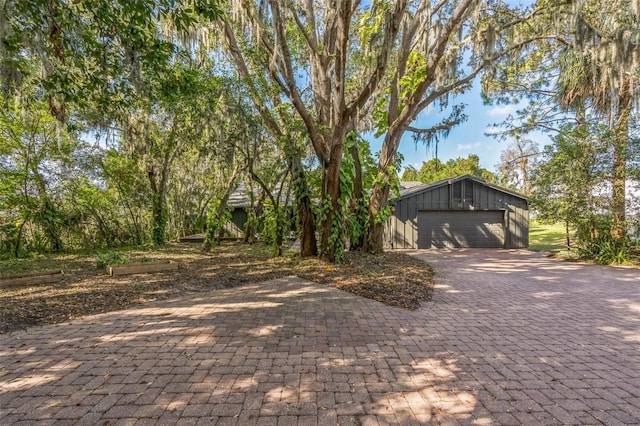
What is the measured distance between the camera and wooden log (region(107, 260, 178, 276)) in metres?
6.50

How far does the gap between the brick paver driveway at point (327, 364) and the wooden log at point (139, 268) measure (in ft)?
9.25

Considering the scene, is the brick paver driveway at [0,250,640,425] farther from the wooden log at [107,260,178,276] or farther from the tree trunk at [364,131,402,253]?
the tree trunk at [364,131,402,253]

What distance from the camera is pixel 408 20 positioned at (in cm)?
752

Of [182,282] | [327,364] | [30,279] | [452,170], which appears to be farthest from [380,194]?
[452,170]

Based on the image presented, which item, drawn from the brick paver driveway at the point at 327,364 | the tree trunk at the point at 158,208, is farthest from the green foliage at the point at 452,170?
the brick paver driveway at the point at 327,364

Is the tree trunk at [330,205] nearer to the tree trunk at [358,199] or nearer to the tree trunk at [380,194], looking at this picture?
the tree trunk at [358,199]

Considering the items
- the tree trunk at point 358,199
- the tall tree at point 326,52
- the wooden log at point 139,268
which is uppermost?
the tall tree at point 326,52

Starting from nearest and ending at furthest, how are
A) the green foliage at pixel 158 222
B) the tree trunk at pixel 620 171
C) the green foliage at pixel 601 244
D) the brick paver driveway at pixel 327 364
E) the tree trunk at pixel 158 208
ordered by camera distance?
the brick paver driveway at pixel 327 364, the tree trunk at pixel 620 171, the green foliage at pixel 601 244, the tree trunk at pixel 158 208, the green foliage at pixel 158 222

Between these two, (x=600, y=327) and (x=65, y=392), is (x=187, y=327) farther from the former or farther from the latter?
(x=600, y=327)

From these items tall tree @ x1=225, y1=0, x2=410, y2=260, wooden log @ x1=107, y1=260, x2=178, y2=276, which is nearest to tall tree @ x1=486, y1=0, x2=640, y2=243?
tall tree @ x1=225, y1=0, x2=410, y2=260

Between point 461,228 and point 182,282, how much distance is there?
12264 mm

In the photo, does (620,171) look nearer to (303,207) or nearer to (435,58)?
(435,58)

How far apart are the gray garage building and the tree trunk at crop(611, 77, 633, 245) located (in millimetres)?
4431

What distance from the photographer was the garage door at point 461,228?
44.2 feet
